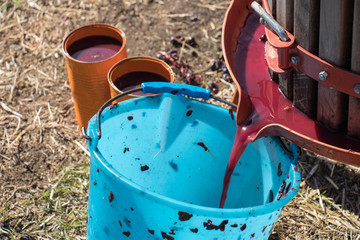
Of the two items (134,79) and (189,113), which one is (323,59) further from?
(134,79)

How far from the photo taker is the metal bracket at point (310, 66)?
1.72 metres

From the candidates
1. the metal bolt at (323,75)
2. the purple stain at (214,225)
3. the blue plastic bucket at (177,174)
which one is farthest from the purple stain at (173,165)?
the metal bolt at (323,75)

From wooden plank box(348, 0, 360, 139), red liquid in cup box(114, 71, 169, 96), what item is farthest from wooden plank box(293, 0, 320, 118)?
red liquid in cup box(114, 71, 169, 96)

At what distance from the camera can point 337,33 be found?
1.66m

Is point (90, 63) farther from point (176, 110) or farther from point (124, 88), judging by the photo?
point (176, 110)

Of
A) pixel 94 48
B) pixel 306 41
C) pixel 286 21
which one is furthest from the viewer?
pixel 94 48

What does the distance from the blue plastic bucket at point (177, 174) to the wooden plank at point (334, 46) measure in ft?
0.68

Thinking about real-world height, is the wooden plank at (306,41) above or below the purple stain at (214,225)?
above

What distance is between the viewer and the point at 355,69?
5.59ft

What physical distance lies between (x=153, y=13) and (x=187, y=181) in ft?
5.55

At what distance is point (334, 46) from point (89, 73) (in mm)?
1468

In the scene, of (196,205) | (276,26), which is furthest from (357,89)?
(196,205)

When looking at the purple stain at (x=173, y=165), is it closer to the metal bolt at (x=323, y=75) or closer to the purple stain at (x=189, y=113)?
the purple stain at (x=189, y=113)

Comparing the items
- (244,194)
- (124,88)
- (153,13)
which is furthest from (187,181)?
(153,13)
